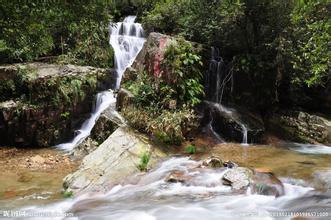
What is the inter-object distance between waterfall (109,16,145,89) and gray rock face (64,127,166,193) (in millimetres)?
5131

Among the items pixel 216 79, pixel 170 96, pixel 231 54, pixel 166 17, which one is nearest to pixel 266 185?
pixel 170 96


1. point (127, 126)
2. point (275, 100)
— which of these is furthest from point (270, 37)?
point (127, 126)

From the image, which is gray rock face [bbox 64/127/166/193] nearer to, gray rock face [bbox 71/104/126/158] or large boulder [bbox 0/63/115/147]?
gray rock face [bbox 71/104/126/158]

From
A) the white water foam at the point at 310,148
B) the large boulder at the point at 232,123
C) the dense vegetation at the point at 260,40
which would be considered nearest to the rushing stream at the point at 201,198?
the white water foam at the point at 310,148

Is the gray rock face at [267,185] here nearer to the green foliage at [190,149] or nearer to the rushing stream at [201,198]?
the rushing stream at [201,198]

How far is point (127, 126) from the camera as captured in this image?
11250mm

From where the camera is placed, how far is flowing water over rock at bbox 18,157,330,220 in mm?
6977

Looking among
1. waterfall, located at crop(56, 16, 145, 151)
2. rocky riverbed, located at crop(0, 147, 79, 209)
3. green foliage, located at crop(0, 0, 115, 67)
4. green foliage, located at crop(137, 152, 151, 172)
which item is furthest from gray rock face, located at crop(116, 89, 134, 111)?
green foliage, located at crop(0, 0, 115, 67)

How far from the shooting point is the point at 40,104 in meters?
12.9

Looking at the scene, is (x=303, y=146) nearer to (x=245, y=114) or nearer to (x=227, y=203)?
(x=245, y=114)

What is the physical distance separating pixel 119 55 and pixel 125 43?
0.75m

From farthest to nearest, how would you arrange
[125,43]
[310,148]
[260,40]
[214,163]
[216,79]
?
1. [125,43]
2. [216,79]
3. [260,40]
4. [310,148]
5. [214,163]

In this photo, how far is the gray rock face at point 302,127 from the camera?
13.3 meters

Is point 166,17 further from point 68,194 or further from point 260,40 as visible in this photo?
point 68,194
